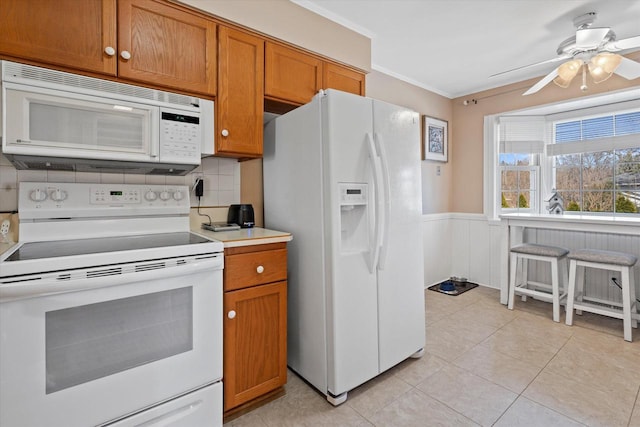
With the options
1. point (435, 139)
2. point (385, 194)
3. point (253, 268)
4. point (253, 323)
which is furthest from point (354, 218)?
point (435, 139)

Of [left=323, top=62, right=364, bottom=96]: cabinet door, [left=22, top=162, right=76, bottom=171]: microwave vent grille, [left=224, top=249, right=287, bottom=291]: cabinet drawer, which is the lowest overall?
[left=224, top=249, right=287, bottom=291]: cabinet drawer

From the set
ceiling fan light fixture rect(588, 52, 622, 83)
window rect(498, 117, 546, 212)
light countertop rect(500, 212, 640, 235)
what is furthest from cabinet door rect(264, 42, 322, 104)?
window rect(498, 117, 546, 212)

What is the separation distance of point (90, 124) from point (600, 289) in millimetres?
4306

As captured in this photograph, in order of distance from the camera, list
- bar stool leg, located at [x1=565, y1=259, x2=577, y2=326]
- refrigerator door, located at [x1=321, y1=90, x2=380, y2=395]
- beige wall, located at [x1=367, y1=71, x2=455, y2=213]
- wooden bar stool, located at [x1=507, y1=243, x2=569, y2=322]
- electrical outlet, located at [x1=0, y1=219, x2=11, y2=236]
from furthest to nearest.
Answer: beige wall, located at [x1=367, y1=71, x2=455, y2=213] → wooden bar stool, located at [x1=507, y1=243, x2=569, y2=322] → bar stool leg, located at [x1=565, y1=259, x2=577, y2=326] → refrigerator door, located at [x1=321, y1=90, x2=380, y2=395] → electrical outlet, located at [x1=0, y1=219, x2=11, y2=236]

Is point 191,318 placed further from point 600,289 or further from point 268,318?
point 600,289

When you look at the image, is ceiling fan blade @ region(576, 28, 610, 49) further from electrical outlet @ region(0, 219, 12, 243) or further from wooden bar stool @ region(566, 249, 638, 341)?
electrical outlet @ region(0, 219, 12, 243)

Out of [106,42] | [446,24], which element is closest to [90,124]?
[106,42]

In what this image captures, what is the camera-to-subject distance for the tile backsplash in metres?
1.50

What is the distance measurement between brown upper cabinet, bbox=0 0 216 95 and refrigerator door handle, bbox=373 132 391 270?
100cm

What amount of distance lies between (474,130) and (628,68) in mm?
1675

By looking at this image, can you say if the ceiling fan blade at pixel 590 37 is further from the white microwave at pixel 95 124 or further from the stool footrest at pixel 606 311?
the white microwave at pixel 95 124

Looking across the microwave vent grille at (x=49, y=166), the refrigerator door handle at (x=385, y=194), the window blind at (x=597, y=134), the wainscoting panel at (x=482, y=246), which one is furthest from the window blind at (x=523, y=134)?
the microwave vent grille at (x=49, y=166)

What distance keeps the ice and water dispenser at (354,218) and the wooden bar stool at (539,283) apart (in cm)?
210

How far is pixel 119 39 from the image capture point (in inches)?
57.7
